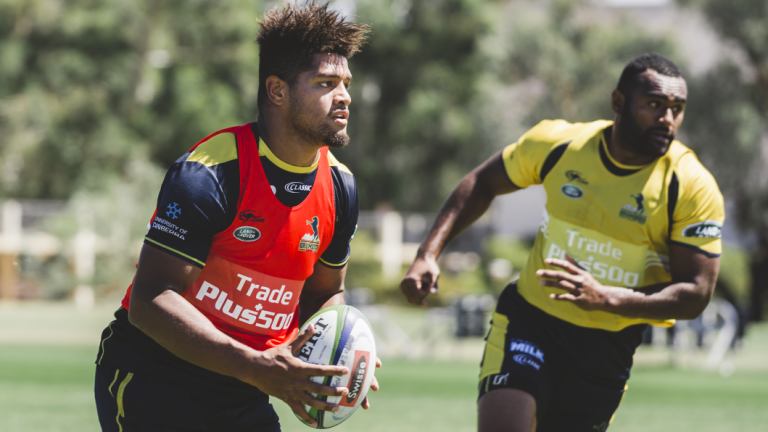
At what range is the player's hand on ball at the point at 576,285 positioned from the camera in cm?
→ 604

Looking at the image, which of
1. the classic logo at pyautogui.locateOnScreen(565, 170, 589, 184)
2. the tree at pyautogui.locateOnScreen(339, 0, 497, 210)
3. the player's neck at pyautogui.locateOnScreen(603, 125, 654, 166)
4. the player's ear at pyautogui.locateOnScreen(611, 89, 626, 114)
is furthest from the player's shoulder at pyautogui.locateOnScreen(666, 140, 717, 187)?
the tree at pyautogui.locateOnScreen(339, 0, 497, 210)

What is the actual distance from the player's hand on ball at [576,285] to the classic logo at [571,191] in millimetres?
808

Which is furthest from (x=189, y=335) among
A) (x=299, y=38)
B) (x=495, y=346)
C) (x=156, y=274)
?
(x=495, y=346)

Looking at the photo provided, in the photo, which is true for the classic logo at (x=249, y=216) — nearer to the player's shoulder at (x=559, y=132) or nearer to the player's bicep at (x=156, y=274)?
the player's bicep at (x=156, y=274)

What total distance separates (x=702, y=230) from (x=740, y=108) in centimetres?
3752

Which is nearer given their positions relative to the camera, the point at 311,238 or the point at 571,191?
the point at 311,238

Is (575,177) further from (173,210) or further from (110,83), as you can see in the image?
(110,83)

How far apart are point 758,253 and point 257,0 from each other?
73.4 feet

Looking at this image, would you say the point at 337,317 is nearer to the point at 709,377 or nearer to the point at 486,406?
the point at 486,406

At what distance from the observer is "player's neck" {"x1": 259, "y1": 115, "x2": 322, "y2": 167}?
16.8ft

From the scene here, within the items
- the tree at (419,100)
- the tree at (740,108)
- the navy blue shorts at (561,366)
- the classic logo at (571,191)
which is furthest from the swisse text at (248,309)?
the tree at (419,100)

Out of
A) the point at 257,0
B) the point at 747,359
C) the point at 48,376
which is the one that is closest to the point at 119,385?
the point at 48,376

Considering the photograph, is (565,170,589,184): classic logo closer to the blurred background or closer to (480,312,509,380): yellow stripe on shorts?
(480,312,509,380): yellow stripe on shorts

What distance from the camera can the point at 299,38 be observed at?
16.5 ft
